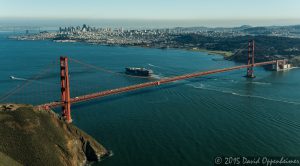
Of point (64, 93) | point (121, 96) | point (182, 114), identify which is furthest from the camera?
point (121, 96)

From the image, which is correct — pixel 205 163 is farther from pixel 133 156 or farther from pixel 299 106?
pixel 299 106

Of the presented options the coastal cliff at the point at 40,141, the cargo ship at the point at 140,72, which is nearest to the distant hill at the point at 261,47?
the cargo ship at the point at 140,72

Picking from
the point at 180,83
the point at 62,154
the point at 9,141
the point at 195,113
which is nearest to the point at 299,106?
the point at 195,113

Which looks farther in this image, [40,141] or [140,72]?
[140,72]

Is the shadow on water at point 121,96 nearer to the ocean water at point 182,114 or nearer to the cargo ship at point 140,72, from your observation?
the ocean water at point 182,114

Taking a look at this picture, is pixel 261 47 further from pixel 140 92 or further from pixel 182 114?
pixel 182 114

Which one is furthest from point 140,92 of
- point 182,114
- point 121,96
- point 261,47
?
point 261,47
